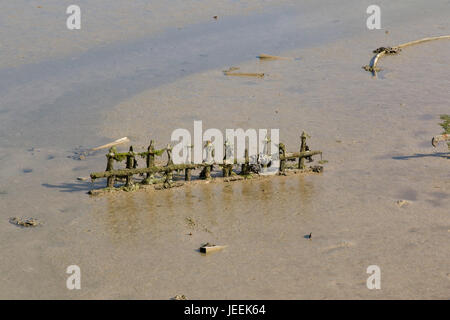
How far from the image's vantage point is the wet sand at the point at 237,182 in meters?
14.4

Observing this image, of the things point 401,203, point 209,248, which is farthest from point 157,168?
point 401,203

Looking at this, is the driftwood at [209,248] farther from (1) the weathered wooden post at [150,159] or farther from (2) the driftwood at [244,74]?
(2) the driftwood at [244,74]

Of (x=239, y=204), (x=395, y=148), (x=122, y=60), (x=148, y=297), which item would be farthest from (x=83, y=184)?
(x=122, y=60)

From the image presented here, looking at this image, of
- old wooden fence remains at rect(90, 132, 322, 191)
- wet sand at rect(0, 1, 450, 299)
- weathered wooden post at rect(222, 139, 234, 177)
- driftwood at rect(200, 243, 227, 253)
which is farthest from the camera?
weathered wooden post at rect(222, 139, 234, 177)

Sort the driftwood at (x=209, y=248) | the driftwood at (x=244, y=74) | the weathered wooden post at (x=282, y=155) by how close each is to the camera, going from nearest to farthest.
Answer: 1. the driftwood at (x=209, y=248)
2. the weathered wooden post at (x=282, y=155)
3. the driftwood at (x=244, y=74)

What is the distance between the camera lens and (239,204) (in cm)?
Answer: 1777

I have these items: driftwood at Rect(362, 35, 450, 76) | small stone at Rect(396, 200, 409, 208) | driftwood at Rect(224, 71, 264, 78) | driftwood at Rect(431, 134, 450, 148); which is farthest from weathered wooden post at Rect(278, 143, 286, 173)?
driftwood at Rect(362, 35, 450, 76)

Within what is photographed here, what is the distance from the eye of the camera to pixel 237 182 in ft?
62.2

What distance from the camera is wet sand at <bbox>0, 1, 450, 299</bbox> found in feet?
47.2

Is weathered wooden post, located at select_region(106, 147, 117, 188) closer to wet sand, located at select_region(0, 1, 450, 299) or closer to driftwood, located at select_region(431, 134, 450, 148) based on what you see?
wet sand, located at select_region(0, 1, 450, 299)

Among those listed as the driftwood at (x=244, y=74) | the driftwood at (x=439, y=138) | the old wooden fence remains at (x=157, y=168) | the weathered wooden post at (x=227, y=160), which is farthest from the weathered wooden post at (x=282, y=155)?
the driftwood at (x=244, y=74)
